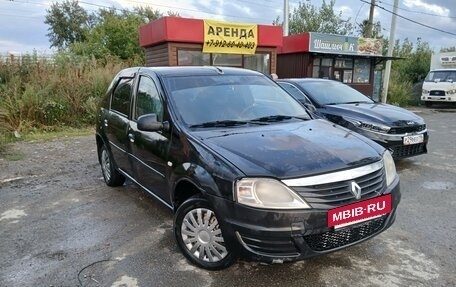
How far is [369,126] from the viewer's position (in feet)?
20.1

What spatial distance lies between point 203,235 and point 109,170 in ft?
9.43

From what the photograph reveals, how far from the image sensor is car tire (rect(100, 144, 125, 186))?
5.36 metres

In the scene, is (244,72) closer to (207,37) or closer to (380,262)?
(380,262)

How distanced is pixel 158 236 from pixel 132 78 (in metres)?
1.95

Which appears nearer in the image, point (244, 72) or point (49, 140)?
point (244, 72)

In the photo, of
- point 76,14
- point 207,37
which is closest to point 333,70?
point 207,37

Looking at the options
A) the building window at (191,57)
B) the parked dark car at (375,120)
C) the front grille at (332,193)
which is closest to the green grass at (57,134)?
the building window at (191,57)

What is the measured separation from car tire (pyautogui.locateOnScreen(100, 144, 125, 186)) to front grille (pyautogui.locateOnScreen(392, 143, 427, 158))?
421 centimetres

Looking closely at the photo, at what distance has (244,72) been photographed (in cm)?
442

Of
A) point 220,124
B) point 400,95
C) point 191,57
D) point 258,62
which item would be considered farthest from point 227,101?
point 400,95

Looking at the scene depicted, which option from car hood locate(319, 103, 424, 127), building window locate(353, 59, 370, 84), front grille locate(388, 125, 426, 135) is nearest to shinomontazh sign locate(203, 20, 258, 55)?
building window locate(353, 59, 370, 84)

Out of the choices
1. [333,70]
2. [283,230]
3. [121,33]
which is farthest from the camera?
[121,33]

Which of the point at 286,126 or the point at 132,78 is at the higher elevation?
the point at 132,78

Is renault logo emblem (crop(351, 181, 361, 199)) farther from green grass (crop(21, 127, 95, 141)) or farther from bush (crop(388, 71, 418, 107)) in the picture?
bush (crop(388, 71, 418, 107))
